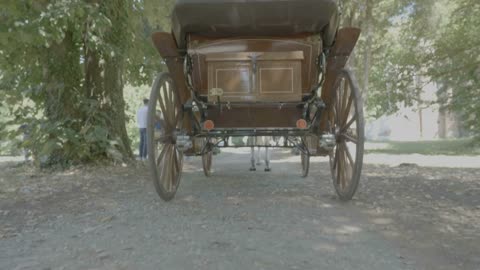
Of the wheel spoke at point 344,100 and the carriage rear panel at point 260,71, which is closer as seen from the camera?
the carriage rear panel at point 260,71

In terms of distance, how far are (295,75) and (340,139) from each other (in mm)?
980

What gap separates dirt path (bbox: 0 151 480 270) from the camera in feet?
11.2

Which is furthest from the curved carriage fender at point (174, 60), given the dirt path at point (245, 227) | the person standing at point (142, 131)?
the person standing at point (142, 131)

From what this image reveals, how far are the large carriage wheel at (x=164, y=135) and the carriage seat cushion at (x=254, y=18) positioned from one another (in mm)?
572

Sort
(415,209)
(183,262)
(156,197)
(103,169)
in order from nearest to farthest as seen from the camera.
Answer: (183,262) → (415,209) → (156,197) → (103,169)

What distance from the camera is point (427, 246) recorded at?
3.70 meters

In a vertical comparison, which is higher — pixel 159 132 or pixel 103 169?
pixel 159 132

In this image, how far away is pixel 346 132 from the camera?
18.3ft

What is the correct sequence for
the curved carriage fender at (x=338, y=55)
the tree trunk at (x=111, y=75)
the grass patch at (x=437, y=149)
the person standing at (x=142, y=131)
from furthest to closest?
the grass patch at (x=437, y=149), the person standing at (x=142, y=131), the tree trunk at (x=111, y=75), the curved carriage fender at (x=338, y=55)

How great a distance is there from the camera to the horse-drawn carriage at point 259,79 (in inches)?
203

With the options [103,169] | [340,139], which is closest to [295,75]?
Result: [340,139]

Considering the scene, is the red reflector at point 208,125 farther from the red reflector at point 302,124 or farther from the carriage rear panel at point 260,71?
the red reflector at point 302,124

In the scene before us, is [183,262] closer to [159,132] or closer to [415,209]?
[159,132]

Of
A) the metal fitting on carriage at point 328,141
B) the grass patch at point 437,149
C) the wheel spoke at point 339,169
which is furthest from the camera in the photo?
the grass patch at point 437,149
